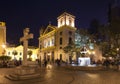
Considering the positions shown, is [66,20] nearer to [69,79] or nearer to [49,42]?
[49,42]

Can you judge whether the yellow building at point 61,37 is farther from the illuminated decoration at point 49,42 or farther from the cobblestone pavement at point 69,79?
the cobblestone pavement at point 69,79

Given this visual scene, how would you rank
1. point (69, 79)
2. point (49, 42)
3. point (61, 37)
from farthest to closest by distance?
point (49, 42), point (61, 37), point (69, 79)

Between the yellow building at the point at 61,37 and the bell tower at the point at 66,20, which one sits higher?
the bell tower at the point at 66,20

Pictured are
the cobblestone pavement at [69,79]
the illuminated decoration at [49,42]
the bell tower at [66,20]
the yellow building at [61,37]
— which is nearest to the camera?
the cobblestone pavement at [69,79]

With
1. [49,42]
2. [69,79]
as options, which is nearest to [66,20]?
[49,42]

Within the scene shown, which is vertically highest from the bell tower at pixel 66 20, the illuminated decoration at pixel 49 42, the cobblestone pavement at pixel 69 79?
the bell tower at pixel 66 20

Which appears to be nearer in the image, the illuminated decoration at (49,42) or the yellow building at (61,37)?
the yellow building at (61,37)

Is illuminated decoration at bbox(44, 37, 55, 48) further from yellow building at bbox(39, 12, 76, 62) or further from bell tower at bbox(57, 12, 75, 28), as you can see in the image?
bell tower at bbox(57, 12, 75, 28)

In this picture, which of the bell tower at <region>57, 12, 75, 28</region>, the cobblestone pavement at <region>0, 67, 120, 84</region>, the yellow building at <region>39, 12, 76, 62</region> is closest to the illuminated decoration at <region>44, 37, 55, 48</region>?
the yellow building at <region>39, 12, 76, 62</region>

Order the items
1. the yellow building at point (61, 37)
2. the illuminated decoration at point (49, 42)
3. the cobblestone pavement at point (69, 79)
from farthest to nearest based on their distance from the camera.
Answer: the illuminated decoration at point (49, 42), the yellow building at point (61, 37), the cobblestone pavement at point (69, 79)

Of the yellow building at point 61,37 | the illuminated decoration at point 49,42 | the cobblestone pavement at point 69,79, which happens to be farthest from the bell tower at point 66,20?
the cobblestone pavement at point 69,79

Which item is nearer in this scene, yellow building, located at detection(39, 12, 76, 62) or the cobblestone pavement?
the cobblestone pavement

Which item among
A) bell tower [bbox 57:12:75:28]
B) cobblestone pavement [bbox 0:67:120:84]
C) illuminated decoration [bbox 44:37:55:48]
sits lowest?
cobblestone pavement [bbox 0:67:120:84]

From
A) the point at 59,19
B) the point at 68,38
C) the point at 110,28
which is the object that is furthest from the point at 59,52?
the point at 110,28
